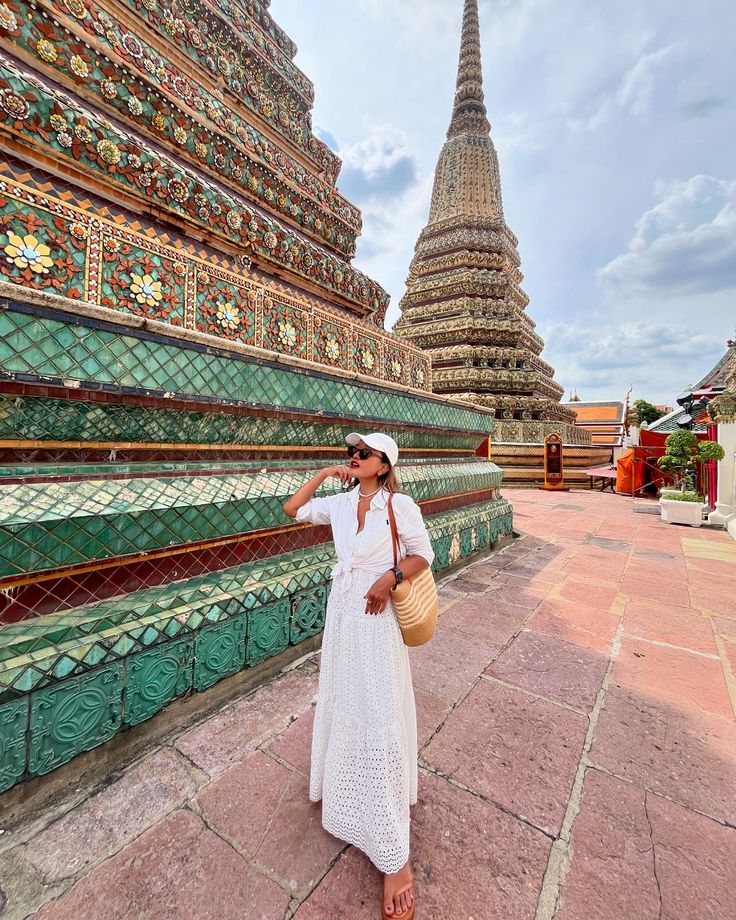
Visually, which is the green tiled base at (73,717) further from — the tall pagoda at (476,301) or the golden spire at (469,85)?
the golden spire at (469,85)

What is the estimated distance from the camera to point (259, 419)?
252 cm

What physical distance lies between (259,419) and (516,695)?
2.18m

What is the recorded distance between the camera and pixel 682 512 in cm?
788

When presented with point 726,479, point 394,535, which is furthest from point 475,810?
point 726,479

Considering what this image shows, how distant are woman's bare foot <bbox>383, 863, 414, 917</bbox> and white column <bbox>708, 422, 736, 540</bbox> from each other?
920cm

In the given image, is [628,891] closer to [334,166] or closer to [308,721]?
[308,721]

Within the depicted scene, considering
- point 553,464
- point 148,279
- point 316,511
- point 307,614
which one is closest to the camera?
point 316,511

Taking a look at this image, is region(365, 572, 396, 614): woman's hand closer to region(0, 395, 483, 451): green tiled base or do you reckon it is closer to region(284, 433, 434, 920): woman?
region(284, 433, 434, 920): woman

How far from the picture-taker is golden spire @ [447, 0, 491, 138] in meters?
17.3

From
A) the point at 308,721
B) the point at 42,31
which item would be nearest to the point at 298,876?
the point at 308,721

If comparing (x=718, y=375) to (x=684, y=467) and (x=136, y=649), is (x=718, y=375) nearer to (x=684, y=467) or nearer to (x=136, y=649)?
(x=684, y=467)

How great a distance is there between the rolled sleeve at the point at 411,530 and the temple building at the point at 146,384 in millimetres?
1141

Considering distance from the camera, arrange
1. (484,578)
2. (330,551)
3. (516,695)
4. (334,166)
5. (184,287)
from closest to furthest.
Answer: (516,695) → (184,287) → (330,551) → (484,578) → (334,166)

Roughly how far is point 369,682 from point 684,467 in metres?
10.4
